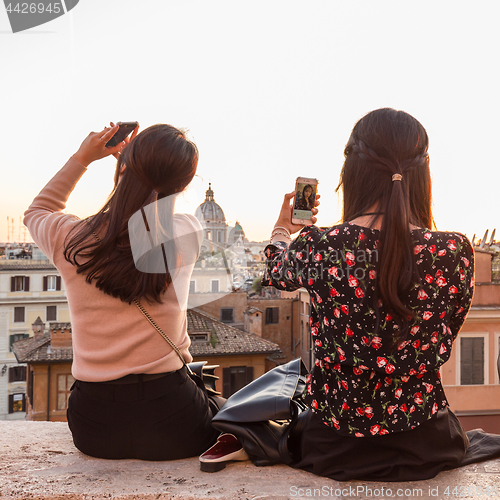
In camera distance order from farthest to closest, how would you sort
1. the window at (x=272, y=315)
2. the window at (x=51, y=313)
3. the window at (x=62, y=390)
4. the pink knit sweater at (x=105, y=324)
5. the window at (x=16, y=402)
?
the window at (x=51, y=313)
the window at (x=16, y=402)
the window at (x=272, y=315)
the window at (x=62, y=390)
the pink knit sweater at (x=105, y=324)

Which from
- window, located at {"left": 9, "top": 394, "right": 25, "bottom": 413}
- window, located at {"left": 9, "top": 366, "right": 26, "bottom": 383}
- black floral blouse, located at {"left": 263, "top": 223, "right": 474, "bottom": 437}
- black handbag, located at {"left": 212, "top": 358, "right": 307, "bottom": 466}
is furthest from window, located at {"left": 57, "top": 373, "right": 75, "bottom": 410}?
black floral blouse, located at {"left": 263, "top": 223, "right": 474, "bottom": 437}

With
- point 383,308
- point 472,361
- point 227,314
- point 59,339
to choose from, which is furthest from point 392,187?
point 227,314

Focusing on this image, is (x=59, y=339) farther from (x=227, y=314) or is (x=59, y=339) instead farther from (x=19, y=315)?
(x=19, y=315)

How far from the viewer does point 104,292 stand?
1316mm

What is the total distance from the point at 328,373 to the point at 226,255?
1508mm

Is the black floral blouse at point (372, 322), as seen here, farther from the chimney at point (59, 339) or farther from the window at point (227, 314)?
the window at point (227, 314)

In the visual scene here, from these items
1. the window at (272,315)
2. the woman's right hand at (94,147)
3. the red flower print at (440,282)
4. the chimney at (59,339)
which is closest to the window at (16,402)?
the chimney at (59,339)

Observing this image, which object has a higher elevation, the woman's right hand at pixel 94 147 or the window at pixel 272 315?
the woman's right hand at pixel 94 147

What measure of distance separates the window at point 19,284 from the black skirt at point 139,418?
826 inches

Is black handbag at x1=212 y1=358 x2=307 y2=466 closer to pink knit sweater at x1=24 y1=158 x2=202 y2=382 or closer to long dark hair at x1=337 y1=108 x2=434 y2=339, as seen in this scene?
pink knit sweater at x1=24 y1=158 x2=202 y2=382

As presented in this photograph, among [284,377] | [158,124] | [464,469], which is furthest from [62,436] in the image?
[464,469]

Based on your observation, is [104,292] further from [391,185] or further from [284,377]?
[391,185]

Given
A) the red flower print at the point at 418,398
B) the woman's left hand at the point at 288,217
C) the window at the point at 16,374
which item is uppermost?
the woman's left hand at the point at 288,217

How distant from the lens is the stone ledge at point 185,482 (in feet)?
3.87
